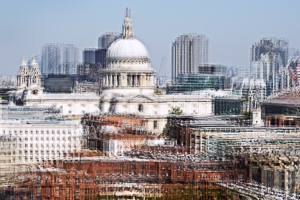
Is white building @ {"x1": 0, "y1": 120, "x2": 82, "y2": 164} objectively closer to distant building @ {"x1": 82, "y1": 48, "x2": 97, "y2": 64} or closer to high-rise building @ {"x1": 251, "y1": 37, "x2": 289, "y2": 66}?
high-rise building @ {"x1": 251, "y1": 37, "x2": 289, "y2": 66}

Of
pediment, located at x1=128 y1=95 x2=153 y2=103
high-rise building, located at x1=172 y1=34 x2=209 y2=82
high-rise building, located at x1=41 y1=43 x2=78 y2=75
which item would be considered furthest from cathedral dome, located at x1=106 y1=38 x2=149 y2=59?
high-rise building, located at x1=41 y1=43 x2=78 y2=75

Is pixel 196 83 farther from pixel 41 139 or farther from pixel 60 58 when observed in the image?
pixel 41 139

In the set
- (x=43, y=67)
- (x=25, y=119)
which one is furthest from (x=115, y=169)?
(x=43, y=67)

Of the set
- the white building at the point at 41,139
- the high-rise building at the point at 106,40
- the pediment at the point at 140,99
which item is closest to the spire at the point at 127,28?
the pediment at the point at 140,99

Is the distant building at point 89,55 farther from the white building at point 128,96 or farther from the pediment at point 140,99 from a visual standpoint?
the pediment at point 140,99

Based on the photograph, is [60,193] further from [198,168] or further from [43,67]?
[43,67]

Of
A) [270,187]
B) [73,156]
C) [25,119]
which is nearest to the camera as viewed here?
[270,187]
